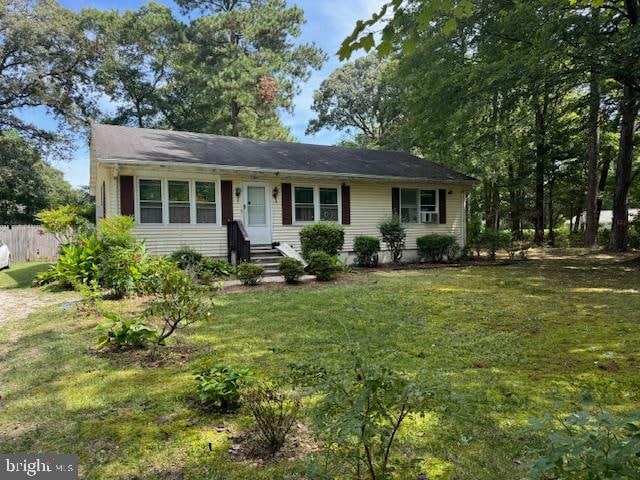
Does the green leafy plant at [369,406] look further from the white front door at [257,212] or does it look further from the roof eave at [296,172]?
the white front door at [257,212]

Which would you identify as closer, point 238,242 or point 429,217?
point 238,242

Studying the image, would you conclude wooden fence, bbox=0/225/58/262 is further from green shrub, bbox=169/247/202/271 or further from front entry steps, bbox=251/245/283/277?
front entry steps, bbox=251/245/283/277

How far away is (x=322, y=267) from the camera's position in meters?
9.70

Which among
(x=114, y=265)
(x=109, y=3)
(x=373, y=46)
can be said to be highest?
(x=109, y=3)

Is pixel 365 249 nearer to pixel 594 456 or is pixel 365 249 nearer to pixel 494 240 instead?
pixel 494 240

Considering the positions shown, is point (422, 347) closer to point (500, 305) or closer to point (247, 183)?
point (500, 305)

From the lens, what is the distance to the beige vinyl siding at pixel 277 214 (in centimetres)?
1103

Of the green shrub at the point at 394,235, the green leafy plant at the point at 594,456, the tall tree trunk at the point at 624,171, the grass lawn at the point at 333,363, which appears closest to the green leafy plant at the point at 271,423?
the grass lawn at the point at 333,363

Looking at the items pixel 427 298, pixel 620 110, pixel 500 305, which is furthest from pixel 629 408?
pixel 620 110

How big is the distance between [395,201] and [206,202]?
6.48 meters

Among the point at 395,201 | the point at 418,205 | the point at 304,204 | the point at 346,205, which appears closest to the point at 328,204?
the point at 346,205

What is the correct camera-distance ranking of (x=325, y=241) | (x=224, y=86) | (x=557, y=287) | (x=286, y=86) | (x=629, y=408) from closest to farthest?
(x=629, y=408) < (x=557, y=287) < (x=325, y=241) < (x=224, y=86) < (x=286, y=86)

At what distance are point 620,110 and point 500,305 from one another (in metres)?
10.6

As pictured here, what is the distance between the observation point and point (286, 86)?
24.0 m
